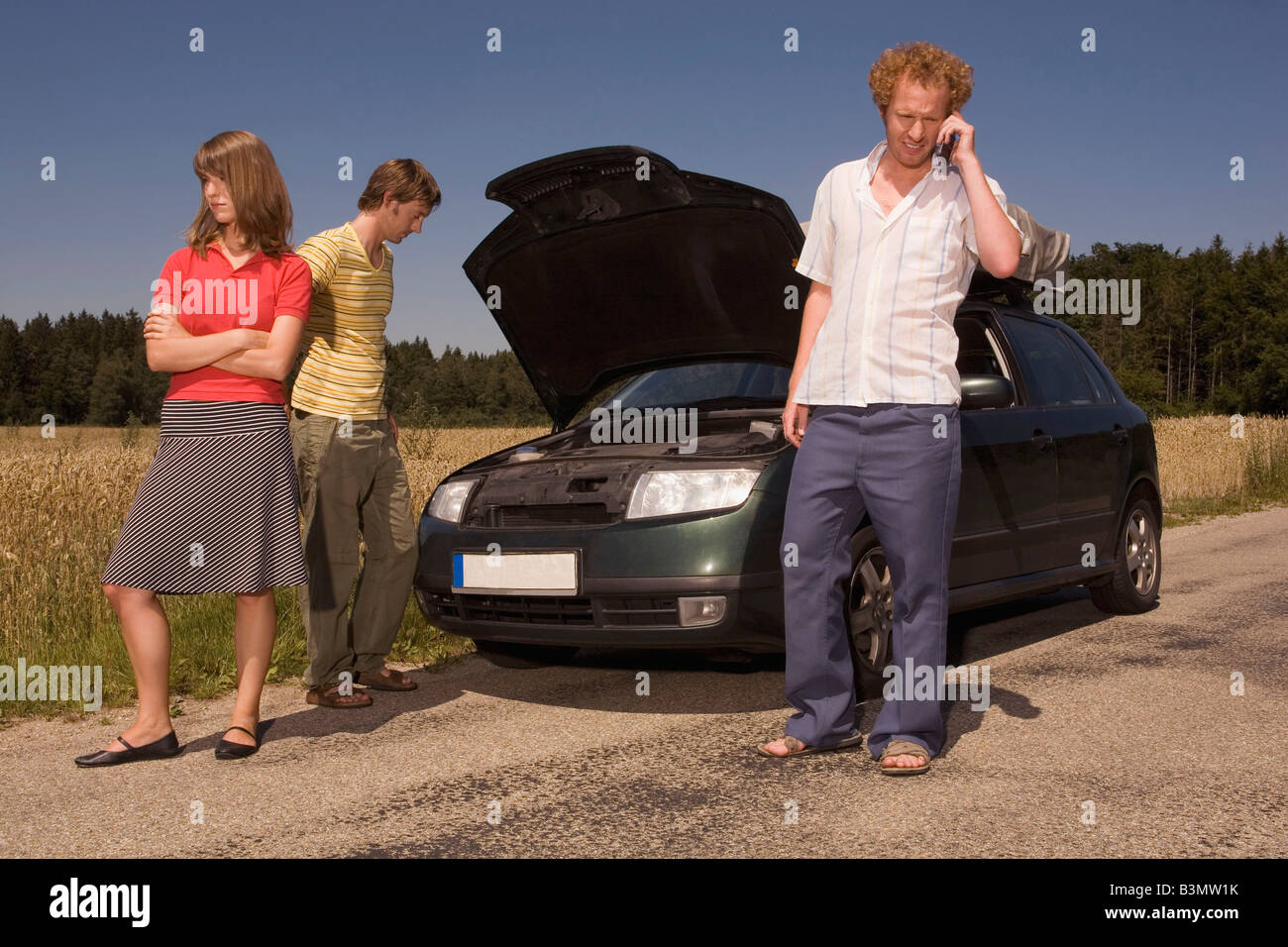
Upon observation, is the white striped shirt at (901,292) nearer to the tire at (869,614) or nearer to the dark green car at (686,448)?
the dark green car at (686,448)

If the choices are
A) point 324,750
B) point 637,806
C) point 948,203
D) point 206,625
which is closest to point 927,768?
point 637,806

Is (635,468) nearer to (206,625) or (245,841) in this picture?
(245,841)

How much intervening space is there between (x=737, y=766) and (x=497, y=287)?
2674 mm

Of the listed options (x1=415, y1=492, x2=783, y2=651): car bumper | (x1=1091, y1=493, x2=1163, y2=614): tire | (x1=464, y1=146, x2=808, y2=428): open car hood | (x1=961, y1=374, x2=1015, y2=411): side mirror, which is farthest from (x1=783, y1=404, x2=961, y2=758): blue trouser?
(x1=1091, y1=493, x2=1163, y2=614): tire

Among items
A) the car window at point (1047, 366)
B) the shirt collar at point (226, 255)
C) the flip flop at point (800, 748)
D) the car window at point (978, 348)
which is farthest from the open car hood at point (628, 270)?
the flip flop at point (800, 748)

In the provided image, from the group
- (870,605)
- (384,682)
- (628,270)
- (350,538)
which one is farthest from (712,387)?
(384,682)

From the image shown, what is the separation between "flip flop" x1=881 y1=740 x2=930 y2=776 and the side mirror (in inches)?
55.4

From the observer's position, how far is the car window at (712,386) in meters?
5.62

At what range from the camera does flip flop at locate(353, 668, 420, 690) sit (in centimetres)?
502

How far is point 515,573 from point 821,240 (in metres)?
1.70

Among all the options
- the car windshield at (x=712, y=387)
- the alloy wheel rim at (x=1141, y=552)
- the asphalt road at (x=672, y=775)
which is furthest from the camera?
the alloy wheel rim at (x=1141, y=552)

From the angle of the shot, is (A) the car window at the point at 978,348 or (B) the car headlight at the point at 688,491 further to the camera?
(A) the car window at the point at 978,348

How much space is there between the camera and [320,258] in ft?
14.9

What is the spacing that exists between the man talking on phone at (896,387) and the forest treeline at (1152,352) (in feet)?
268
